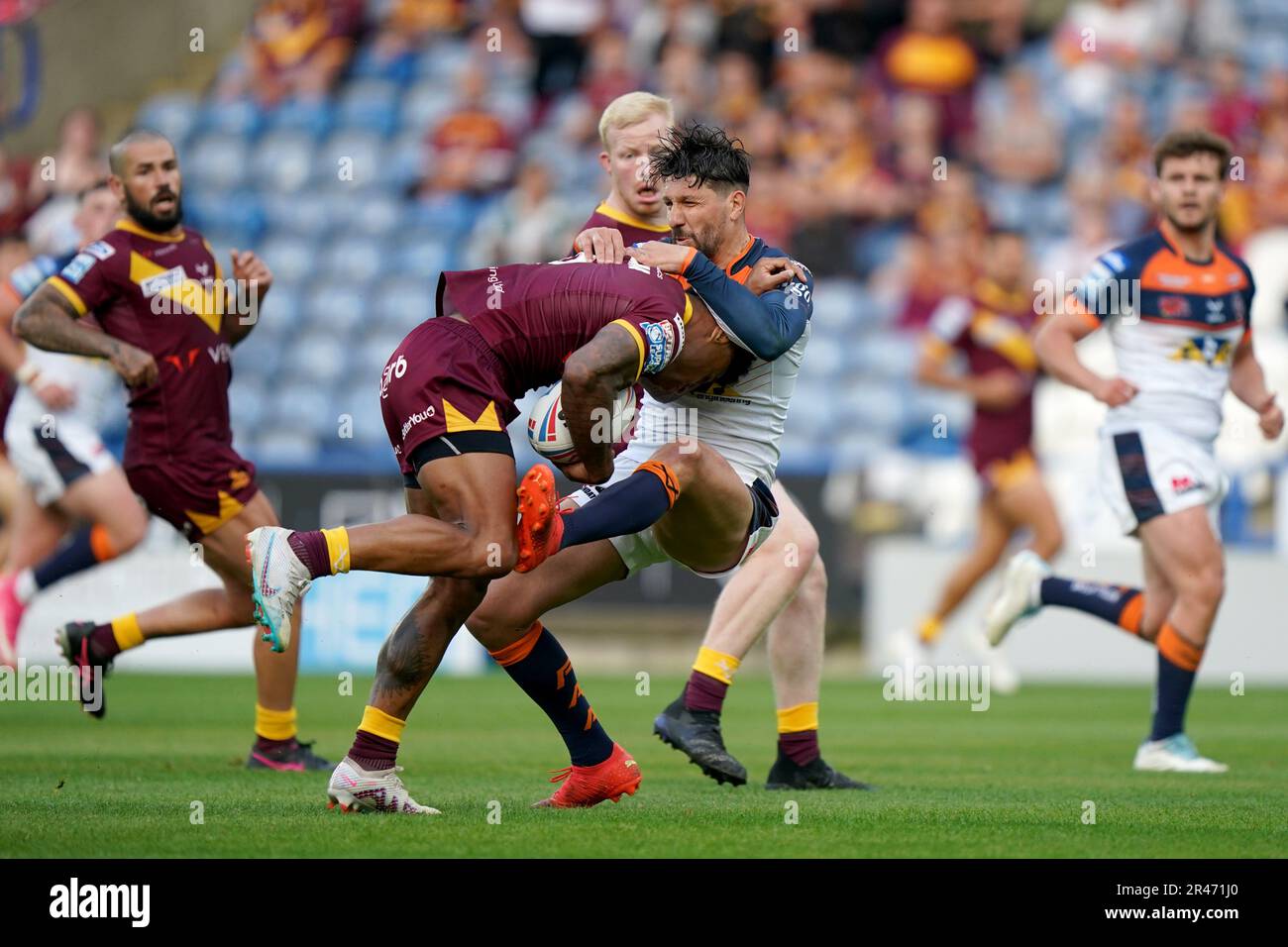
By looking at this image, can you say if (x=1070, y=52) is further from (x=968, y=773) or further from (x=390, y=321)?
(x=968, y=773)

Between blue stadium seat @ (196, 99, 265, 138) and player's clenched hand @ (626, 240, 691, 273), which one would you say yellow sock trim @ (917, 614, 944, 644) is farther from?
blue stadium seat @ (196, 99, 265, 138)

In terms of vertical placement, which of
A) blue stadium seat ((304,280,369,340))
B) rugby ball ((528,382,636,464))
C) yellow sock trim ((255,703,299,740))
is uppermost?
blue stadium seat ((304,280,369,340))

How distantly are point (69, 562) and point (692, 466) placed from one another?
236 inches

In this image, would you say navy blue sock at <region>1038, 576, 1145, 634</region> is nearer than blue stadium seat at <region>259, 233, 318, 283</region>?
Yes

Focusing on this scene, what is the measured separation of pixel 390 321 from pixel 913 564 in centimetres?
→ 625

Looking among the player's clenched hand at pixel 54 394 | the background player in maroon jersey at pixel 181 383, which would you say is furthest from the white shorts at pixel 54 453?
the background player in maroon jersey at pixel 181 383

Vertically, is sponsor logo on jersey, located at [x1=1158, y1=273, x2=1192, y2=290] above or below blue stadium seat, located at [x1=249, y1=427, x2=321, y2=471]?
above

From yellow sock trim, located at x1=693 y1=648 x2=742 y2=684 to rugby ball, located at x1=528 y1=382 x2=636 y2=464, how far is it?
0.85 metres

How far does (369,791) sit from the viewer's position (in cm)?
602

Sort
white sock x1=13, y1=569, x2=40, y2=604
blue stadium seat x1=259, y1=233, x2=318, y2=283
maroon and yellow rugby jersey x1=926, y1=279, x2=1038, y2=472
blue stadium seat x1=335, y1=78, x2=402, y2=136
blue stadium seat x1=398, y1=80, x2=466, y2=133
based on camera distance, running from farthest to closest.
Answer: blue stadium seat x1=335, y1=78, x2=402, y2=136
blue stadium seat x1=398, y1=80, x2=466, y2=133
blue stadium seat x1=259, y1=233, x2=318, y2=283
maroon and yellow rugby jersey x1=926, y1=279, x2=1038, y2=472
white sock x1=13, y1=569, x2=40, y2=604

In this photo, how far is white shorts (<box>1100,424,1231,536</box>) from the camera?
27.5 ft

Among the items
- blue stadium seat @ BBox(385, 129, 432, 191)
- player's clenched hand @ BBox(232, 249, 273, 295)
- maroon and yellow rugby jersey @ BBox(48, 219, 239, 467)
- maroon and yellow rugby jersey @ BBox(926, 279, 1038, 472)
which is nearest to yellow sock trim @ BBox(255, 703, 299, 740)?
maroon and yellow rugby jersey @ BBox(48, 219, 239, 467)

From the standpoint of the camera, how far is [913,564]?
14969 mm
